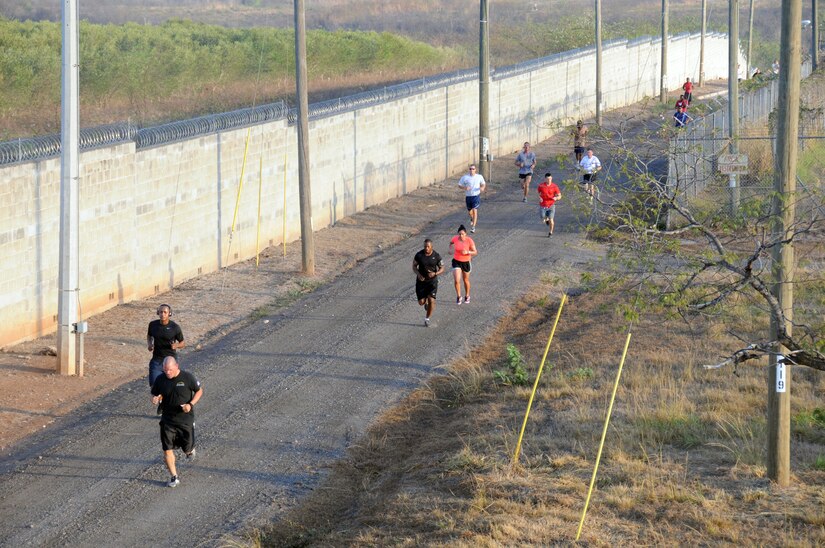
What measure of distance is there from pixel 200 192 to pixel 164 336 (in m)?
7.65

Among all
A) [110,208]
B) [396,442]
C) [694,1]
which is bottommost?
[396,442]

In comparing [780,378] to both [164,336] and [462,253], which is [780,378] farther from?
[462,253]

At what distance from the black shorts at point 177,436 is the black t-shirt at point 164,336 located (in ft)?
6.76

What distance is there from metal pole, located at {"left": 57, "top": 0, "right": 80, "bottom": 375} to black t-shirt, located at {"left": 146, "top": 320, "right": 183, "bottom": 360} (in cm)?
224

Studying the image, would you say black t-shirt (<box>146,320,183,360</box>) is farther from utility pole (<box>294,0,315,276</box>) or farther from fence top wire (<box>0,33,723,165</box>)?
utility pole (<box>294,0,315,276</box>)

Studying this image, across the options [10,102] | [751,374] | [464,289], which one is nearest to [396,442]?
[751,374]

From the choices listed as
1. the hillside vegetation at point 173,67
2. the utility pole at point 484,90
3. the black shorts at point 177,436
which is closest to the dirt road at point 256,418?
the black shorts at point 177,436

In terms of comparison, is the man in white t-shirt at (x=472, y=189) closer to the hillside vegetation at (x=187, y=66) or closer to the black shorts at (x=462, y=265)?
the black shorts at (x=462, y=265)

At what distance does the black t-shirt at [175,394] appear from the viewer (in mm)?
11859

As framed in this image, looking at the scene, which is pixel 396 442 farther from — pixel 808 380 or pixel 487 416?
pixel 808 380

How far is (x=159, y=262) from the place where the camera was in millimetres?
20078

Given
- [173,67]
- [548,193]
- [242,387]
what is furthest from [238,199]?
[173,67]

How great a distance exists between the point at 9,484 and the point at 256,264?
11124 millimetres

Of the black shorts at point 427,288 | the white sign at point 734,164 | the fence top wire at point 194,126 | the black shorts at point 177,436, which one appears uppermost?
the fence top wire at point 194,126
